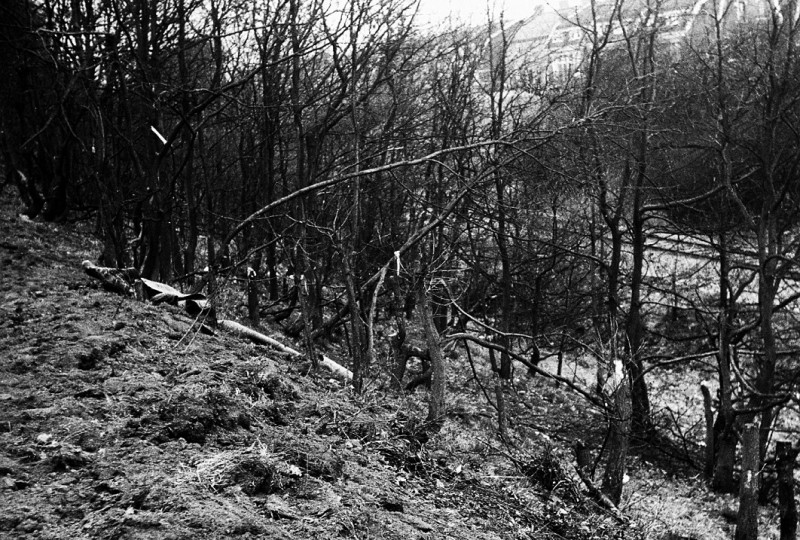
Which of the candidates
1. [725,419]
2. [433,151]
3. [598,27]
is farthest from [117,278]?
[598,27]

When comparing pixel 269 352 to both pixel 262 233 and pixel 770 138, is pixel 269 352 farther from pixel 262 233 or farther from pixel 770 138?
Answer: pixel 770 138

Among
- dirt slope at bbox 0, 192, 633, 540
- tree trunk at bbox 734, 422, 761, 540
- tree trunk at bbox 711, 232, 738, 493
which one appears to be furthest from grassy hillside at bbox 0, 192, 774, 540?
tree trunk at bbox 711, 232, 738, 493

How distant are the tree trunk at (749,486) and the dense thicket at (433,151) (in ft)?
5.23

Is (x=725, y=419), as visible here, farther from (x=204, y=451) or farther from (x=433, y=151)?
(x=204, y=451)

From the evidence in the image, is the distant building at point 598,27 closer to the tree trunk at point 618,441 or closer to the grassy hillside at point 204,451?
the tree trunk at point 618,441

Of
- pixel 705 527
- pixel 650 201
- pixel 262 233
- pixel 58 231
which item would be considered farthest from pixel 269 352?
pixel 650 201

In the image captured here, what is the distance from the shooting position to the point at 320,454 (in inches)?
127

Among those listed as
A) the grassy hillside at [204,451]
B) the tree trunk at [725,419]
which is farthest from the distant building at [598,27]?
the grassy hillside at [204,451]

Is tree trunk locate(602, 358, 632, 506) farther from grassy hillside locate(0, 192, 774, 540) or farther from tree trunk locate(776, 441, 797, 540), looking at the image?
tree trunk locate(776, 441, 797, 540)

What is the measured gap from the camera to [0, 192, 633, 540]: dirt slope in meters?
2.42

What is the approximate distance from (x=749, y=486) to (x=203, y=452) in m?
7.75

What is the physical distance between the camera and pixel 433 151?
1209 cm

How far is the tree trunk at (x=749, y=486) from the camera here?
26.6 ft

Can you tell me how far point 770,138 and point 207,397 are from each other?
457 inches
